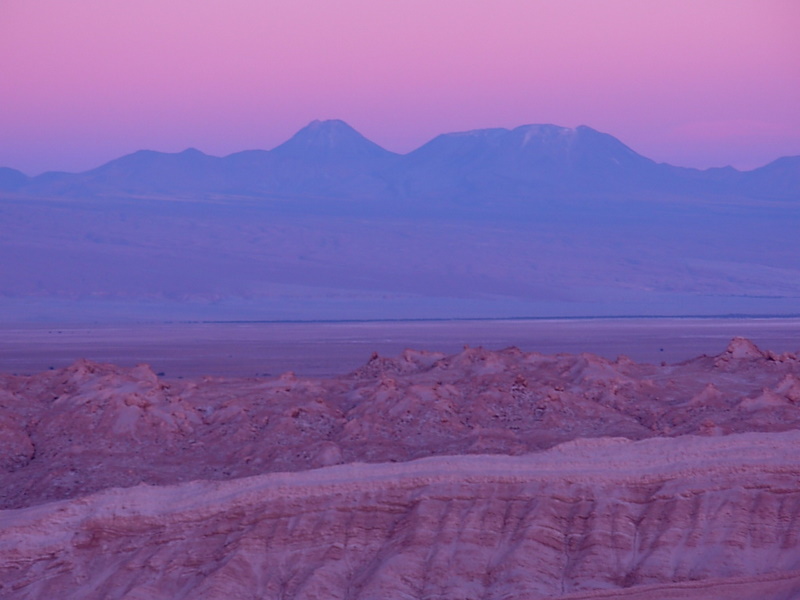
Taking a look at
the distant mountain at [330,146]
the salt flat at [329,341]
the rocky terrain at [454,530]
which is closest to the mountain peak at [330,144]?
the distant mountain at [330,146]

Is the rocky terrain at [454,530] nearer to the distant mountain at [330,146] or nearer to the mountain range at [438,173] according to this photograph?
the mountain range at [438,173]

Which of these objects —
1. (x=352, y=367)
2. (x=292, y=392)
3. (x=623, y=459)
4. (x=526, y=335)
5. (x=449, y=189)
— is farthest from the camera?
(x=449, y=189)

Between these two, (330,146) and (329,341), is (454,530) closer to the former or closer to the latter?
(329,341)

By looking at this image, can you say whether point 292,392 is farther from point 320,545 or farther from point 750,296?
point 750,296

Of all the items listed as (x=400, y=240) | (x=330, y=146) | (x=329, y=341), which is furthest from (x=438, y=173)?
(x=329, y=341)

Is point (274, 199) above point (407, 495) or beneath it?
above

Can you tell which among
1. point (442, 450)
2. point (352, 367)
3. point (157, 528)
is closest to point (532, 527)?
point (157, 528)
